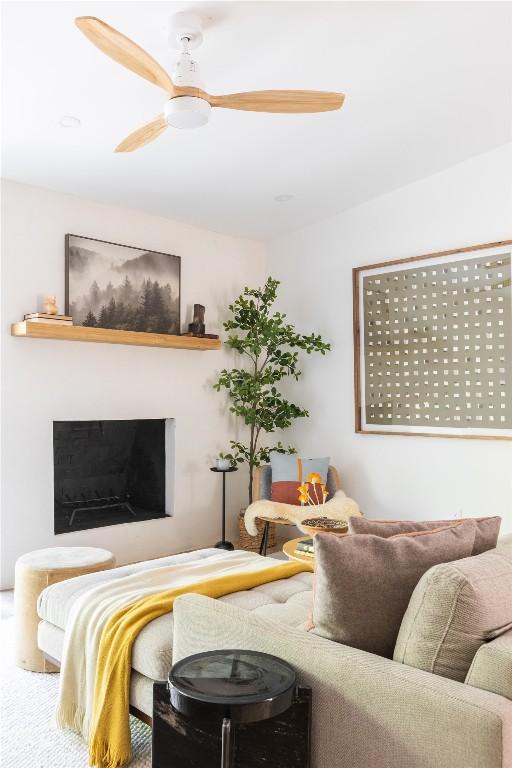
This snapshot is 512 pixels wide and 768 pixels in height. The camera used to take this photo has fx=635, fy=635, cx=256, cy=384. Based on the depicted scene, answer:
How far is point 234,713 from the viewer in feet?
4.75

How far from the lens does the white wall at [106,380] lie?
4.20 meters

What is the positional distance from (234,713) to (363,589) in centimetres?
44

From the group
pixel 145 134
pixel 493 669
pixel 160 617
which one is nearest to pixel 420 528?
pixel 493 669

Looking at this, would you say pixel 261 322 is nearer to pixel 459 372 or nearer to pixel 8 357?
pixel 459 372

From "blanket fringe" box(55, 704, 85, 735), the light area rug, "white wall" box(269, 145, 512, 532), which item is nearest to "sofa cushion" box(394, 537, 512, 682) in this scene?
the light area rug

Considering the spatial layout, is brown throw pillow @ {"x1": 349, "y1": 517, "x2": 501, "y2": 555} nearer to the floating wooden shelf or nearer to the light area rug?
the light area rug

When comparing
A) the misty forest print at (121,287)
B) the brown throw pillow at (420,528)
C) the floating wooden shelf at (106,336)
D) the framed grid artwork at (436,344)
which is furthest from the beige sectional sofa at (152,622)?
the framed grid artwork at (436,344)

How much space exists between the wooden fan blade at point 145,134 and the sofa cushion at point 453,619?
2136 millimetres

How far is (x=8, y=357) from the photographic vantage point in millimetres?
4180

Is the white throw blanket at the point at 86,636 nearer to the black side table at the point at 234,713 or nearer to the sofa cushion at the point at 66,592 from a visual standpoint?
the sofa cushion at the point at 66,592

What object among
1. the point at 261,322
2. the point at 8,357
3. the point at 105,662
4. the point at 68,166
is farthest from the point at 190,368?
the point at 105,662

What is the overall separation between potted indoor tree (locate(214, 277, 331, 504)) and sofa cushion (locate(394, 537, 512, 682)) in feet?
12.2

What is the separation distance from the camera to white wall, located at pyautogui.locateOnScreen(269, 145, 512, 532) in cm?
446

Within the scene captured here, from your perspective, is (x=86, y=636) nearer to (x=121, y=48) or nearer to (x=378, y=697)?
(x=378, y=697)
